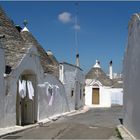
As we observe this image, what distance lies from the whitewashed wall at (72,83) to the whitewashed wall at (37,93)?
1780mm

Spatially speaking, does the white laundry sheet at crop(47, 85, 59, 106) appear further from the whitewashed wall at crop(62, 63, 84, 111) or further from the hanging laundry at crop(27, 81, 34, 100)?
the hanging laundry at crop(27, 81, 34, 100)

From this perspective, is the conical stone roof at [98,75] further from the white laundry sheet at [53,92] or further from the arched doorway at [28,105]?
the arched doorway at [28,105]

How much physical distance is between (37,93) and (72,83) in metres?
12.1

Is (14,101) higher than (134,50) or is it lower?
lower

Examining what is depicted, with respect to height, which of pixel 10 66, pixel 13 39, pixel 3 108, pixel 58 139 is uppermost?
pixel 13 39

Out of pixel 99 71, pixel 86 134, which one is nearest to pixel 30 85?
pixel 86 134

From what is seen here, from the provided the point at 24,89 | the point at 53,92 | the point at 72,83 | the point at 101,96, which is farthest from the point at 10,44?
the point at 101,96

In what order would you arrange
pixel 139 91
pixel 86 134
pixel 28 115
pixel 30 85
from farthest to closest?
pixel 28 115 < pixel 30 85 < pixel 86 134 < pixel 139 91

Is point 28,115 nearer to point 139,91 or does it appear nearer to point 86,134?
point 86,134

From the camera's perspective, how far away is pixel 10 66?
16.7 meters

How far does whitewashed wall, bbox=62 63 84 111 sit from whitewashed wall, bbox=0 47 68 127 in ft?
5.84

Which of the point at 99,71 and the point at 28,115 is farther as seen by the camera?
the point at 99,71

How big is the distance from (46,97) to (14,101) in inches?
209

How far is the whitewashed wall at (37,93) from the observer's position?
51.7 feet
